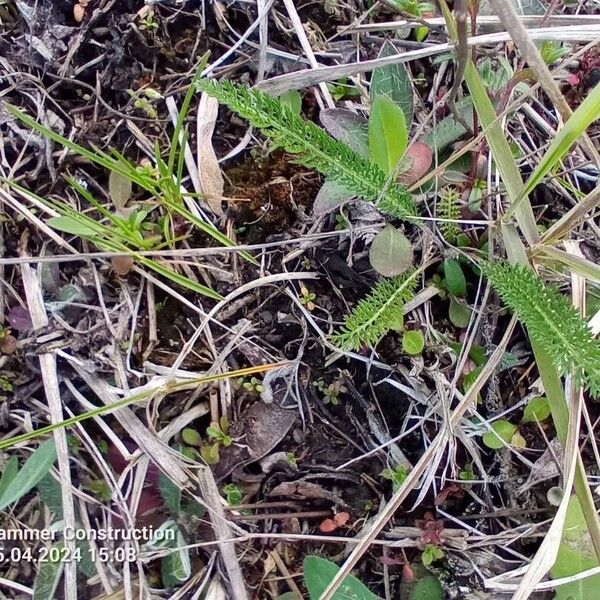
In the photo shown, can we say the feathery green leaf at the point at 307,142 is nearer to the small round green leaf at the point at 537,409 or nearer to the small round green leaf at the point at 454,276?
the small round green leaf at the point at 454,276

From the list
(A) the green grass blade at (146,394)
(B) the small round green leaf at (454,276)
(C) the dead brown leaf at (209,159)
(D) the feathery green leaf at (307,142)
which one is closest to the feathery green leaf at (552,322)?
(B) the small round green leaf at (454,276)

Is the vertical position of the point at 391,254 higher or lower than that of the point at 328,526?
higher

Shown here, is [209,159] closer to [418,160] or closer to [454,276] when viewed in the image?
[418,160]

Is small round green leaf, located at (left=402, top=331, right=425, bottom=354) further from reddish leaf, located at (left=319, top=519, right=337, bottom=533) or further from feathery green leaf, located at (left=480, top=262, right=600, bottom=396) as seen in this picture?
reddish leaf, located at (left=319, top=519, right=337, bottom=533)

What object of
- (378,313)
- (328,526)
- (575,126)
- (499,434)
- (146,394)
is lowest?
(328,526)

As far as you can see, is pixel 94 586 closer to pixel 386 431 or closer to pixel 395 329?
pixel 386 431

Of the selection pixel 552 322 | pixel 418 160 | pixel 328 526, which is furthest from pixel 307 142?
pixel 328 526
